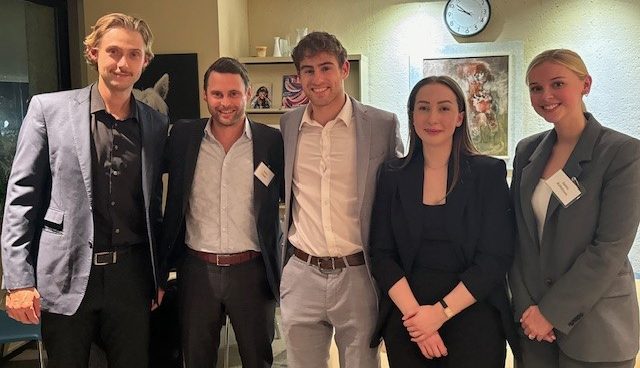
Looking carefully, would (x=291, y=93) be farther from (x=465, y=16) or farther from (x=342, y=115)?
(x=342, y=115)

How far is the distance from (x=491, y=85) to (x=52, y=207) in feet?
11.9

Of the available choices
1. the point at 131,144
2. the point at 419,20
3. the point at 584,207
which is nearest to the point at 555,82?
the point at 584,207

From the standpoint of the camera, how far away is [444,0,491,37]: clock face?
4.56 metres

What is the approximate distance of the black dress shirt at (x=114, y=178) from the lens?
199 centimetres

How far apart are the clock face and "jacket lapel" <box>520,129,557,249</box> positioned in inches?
116

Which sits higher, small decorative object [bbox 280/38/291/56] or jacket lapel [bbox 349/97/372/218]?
small decorative object [bbox 280/38/291/56]

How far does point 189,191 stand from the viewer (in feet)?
7.20

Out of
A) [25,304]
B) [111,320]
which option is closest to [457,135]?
[111,320]

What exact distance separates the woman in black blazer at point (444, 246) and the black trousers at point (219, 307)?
54 centimetres

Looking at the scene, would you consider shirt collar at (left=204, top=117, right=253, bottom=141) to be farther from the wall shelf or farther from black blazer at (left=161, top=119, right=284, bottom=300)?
the wall shelf

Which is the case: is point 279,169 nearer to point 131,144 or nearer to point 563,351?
point 131,144

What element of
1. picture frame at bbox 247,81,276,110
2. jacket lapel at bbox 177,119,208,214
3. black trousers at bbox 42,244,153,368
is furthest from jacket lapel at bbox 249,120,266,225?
picture frame at bbox 247,81,276,110

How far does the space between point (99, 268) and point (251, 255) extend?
550mm

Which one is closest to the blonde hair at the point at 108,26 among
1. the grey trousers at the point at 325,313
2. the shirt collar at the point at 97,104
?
the shirt collar at the point at 97,104
